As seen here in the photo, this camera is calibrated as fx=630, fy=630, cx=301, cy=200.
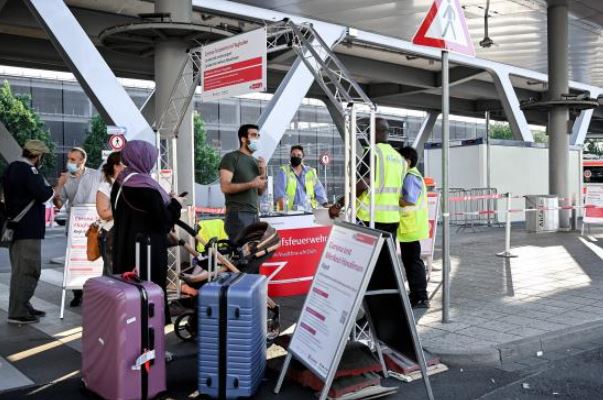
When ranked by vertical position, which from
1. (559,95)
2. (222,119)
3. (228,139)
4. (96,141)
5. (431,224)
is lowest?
(431,224)

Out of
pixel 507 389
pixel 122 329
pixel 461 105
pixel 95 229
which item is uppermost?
pixel 461 105

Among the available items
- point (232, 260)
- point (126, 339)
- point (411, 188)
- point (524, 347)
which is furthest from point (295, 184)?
point (126, 339)

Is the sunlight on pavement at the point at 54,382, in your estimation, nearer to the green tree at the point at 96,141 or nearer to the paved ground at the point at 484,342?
the paved ground at the point at 484,342

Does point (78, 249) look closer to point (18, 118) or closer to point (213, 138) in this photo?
point (18, 118)

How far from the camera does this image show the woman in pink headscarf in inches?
189

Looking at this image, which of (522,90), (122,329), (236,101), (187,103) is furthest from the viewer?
A: (236,101)

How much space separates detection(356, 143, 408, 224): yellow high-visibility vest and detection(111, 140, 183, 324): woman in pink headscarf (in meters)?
2.21

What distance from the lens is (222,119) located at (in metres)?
60.8

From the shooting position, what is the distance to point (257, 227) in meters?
5.89

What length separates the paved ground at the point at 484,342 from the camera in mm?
4727

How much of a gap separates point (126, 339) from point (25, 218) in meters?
3.13

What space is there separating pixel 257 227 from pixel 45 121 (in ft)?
168

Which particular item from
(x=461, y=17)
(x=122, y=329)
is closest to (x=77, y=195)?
(x=122, y=329)

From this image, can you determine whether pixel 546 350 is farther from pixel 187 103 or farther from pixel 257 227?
pixel 187 103
